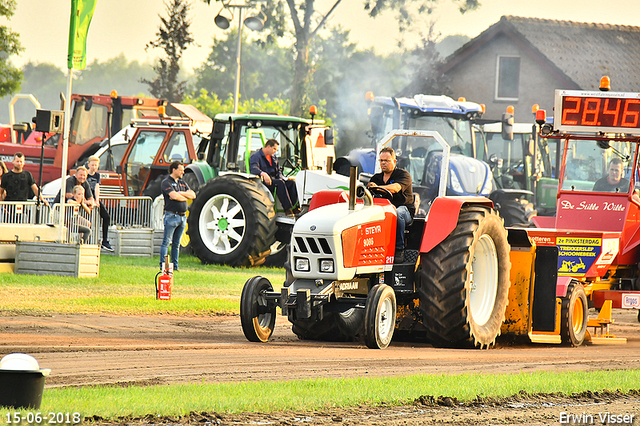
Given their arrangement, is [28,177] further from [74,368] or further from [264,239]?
[74,368]

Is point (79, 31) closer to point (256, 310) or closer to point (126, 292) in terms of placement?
point (126, 292)

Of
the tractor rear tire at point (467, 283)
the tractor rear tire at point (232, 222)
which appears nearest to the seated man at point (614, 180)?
the tractor rear tire at point (467, 283)

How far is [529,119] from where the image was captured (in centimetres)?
4312

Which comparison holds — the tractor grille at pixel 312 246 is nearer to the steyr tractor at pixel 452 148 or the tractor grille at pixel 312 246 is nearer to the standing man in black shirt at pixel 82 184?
the standing man in black shirt at pixel 82 184

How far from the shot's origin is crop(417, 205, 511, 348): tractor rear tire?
9594 millimetres

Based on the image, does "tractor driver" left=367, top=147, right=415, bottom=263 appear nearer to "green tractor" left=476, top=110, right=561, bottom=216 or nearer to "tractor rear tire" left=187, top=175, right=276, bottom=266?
"tractor rear tire" left=187, top=175, right=276, bottom=266

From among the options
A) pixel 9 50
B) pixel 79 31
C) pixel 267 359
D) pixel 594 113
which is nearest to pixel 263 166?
pixel 79 31

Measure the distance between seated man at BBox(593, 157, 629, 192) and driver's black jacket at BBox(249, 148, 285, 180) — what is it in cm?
658

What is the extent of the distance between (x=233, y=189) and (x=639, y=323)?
7483 millimetres


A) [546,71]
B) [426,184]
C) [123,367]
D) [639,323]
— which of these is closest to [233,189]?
[426,184]

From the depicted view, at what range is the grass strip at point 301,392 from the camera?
241 inches

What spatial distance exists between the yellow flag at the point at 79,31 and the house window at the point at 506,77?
1182 inches

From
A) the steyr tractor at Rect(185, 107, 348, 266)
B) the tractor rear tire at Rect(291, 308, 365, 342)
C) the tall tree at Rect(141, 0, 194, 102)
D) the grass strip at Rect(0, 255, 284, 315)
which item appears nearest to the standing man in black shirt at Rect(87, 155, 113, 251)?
the grass strip at Rect(0, 255, 284, 315)

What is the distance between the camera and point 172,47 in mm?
47156
